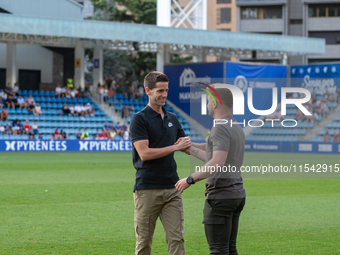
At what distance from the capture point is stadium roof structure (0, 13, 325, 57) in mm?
31266

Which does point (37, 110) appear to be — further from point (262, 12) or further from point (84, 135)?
point (262, 12)

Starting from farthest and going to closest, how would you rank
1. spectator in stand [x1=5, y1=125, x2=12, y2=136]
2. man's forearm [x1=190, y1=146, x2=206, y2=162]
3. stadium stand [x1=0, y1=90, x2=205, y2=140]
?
stadium stand [x1=0, y1=90, x2=205, y2=140] < spectator in stand [x1=5, y1=125, x2=12, y2=136] < man's forearm [x1=190, y1=146, x2=206, y2=162]

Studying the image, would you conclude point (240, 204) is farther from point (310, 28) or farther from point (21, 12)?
point (310, 28)

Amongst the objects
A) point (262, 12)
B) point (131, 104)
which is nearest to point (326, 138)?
point (131, 104)

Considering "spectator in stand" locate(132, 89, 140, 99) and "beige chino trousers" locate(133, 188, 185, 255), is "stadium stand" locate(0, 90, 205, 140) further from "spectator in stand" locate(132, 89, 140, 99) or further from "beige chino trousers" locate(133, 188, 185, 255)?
"beige chino trousers" locate(133, 188, 185, 255)

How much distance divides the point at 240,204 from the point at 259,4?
207ft

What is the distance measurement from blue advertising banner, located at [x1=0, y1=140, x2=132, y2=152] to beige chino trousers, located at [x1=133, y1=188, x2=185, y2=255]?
965 inches

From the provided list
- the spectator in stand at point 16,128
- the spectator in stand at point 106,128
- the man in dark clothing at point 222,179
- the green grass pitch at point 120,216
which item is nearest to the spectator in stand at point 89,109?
the spectator in stand at point 106,128

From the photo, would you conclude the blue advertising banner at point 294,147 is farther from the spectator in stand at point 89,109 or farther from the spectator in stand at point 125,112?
the spectator in stand at point 89,109

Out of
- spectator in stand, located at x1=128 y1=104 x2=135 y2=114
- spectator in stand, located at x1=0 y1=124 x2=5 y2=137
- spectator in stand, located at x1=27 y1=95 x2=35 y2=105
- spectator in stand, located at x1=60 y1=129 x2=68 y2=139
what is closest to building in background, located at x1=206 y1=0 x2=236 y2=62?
spectator in stand, located at x1=128 y1=104 x2=135 y2=114

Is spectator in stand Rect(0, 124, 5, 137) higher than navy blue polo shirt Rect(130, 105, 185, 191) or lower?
lower

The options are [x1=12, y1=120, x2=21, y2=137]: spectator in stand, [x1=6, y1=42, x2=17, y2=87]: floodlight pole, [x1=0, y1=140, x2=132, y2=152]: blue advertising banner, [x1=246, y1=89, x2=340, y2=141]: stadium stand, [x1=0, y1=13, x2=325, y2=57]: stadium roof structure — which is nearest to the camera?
[x1=0, y1=140, x2=132, y2=152]: blue advertising banner

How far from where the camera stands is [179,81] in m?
40.2

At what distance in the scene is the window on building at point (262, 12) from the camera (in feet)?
213
